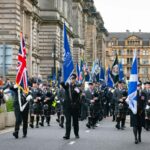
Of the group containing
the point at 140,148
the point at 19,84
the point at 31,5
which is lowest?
the point at 140,148

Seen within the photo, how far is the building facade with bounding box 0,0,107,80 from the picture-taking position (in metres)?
47.3

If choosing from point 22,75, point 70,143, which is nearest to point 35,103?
point 22,75

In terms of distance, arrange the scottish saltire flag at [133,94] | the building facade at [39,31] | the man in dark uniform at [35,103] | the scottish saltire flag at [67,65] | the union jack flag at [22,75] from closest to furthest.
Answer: the scottish saltire flag at [133,94] < the scottish saltire flag at [67,65] < the union jack flag at [22,75] < the man in dark uniform at [35,103] < the building facade at [39,31]

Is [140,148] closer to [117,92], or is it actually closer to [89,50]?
[117,92]

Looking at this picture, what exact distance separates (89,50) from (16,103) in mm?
94063

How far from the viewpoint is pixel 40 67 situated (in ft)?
A: 218

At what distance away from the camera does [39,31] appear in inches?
2613

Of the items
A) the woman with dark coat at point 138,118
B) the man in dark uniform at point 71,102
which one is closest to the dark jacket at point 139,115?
the woman with dark coat at point 138,118

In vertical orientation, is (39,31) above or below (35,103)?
above

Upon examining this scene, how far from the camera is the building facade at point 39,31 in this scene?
47.3 meters

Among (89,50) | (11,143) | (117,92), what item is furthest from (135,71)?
(89,50)

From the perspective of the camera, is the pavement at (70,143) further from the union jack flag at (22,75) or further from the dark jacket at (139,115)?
the union jack flag at (22,75)

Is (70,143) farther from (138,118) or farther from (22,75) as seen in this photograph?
(22,75)

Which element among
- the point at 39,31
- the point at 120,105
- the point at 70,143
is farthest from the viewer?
the point at 39,31
